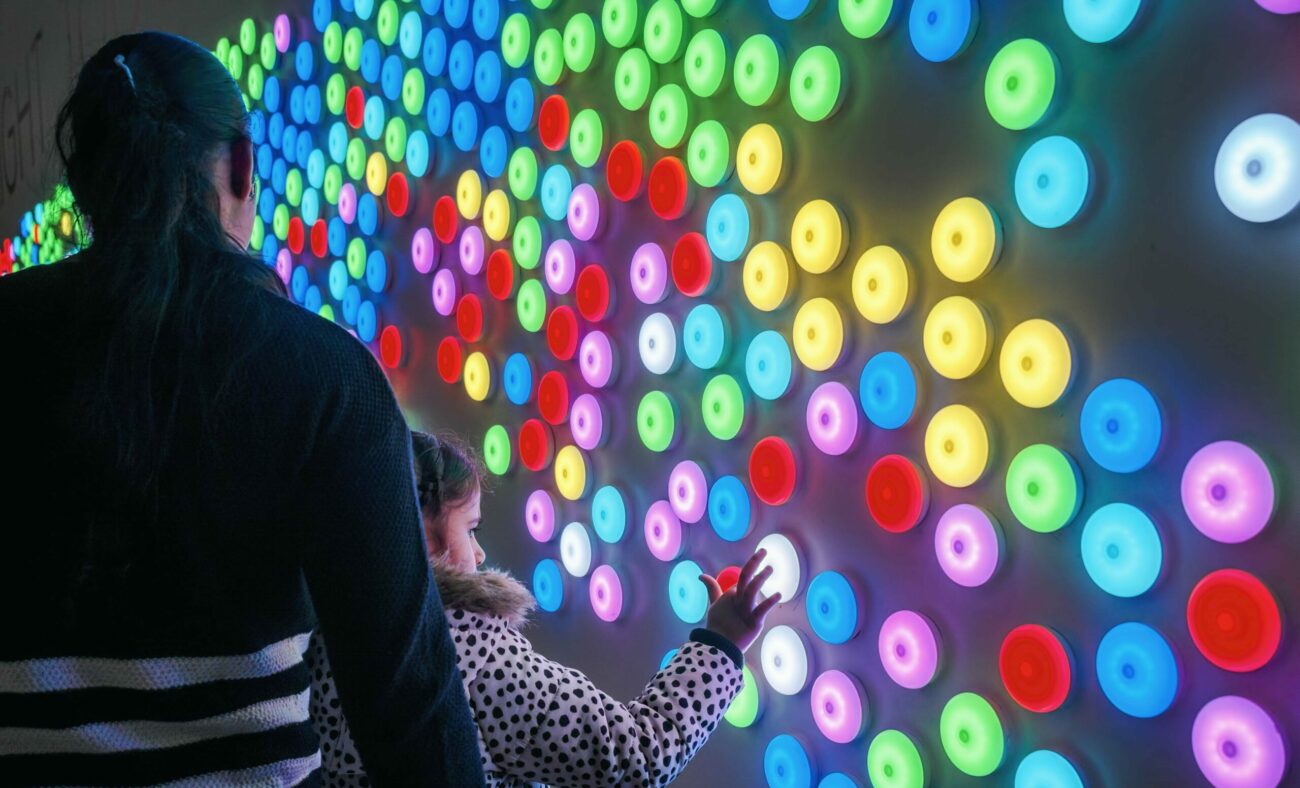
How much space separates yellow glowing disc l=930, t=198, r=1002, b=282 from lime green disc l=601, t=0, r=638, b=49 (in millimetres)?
550

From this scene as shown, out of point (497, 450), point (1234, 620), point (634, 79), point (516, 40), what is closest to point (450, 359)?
point (497, 450)

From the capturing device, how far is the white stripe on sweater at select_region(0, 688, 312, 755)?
0.66m

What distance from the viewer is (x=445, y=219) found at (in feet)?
5.65

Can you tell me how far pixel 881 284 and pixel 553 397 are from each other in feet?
2.07

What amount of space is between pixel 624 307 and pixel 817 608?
484mm

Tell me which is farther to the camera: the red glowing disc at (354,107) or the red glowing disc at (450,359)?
the red glowing disc at (354,107)

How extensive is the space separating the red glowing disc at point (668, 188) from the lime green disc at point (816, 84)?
0.63ft

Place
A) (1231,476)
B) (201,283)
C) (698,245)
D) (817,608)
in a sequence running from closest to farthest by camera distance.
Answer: (201,283) < (1231,476) < (817,608) < (698,245)

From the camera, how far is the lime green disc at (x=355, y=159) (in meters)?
1.95

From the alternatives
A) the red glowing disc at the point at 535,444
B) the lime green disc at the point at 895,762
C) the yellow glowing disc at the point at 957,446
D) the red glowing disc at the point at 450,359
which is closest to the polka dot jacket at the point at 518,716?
the lime green disc at the point at 895,762

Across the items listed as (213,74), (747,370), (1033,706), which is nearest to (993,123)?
(747,370)

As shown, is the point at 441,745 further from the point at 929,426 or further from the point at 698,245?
the point at 698,245

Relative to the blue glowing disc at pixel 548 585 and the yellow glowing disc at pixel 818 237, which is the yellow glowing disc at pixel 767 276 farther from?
the blue glowing disc at pixel 548 585

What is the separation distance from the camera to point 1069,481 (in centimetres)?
88
